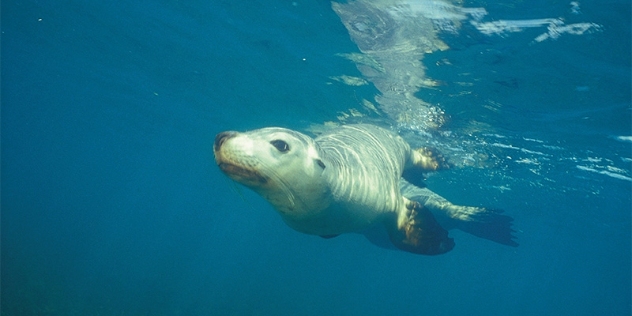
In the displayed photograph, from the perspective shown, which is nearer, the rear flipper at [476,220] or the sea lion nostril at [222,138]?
the sea lion nostril at [222,138]

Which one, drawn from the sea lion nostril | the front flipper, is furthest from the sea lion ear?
the front flipper

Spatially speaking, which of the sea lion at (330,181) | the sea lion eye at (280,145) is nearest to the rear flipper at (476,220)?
the sea lion at (330,181)

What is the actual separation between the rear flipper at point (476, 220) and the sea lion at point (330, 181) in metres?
0.07

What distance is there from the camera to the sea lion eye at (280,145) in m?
3.36

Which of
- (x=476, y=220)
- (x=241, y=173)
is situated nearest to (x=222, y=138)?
(x=241, y=173)

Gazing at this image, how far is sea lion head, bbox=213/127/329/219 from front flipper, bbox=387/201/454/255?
2.19 metres

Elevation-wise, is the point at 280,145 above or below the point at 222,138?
below

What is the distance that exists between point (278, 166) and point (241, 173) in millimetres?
350

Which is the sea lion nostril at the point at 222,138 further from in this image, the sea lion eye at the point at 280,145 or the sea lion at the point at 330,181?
the sea lion eye at the point at 280,145

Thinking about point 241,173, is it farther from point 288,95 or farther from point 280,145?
point 288,95

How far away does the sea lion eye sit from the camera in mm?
3359

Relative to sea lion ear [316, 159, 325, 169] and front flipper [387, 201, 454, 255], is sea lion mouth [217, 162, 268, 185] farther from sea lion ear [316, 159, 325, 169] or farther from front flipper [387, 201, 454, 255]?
front flipper [387, 201, 454, 255]

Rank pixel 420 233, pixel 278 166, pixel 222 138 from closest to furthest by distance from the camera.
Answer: pixel 222 138 < pixel 278 166 < pixel 420 233

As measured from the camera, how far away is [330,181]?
161 inches
